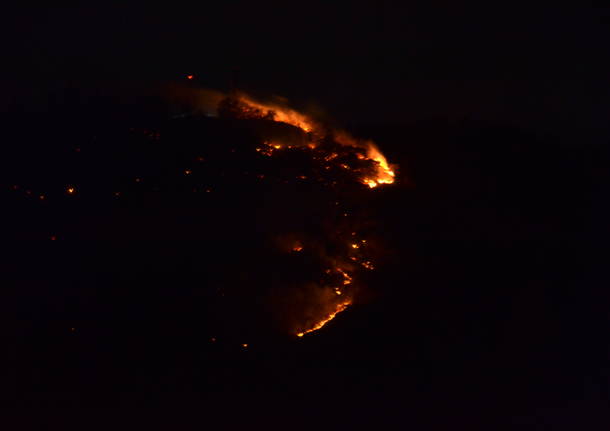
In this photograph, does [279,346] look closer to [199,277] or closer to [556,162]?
[199,277]

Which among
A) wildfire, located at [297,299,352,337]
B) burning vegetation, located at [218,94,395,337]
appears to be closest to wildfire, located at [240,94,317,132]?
burning vegetation, located at [218,94,395,337]

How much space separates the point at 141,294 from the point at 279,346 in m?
1.56

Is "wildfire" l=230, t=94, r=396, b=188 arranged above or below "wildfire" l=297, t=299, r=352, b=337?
above

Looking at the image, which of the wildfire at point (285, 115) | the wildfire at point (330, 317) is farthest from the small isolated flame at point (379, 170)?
the wildfire at point (330, 317)

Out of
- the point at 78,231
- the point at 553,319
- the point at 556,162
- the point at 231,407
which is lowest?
the point at 231,407

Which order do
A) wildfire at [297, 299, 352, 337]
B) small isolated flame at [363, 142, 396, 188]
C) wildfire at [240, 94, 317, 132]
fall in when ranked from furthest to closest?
wildfire at [240, 94, 317, 132]
small isolated flame at [363, 142, 396, 188]
wildfire at [297, 299, 352, 337]

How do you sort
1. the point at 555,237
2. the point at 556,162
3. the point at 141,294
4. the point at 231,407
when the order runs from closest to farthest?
the point at 231,407
the point at 141,294
the point at 555,237
the point at 556,162

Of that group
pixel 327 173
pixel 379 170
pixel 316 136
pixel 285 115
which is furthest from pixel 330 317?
pixel 285 115

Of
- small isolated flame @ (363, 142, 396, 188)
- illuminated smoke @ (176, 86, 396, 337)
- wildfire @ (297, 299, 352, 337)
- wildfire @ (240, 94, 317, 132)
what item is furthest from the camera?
wildfire @ (240, 94, 317, 132)

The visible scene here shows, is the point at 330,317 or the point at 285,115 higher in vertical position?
the point at 285,115

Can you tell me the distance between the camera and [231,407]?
6.70 meters

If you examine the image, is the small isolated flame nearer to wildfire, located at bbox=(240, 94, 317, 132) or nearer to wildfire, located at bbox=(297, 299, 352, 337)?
wildfire, located at bbox=(240, 94, 317, 132)

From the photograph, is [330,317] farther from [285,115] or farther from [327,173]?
[285,115]

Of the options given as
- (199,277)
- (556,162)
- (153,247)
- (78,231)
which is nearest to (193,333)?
(199,277)
